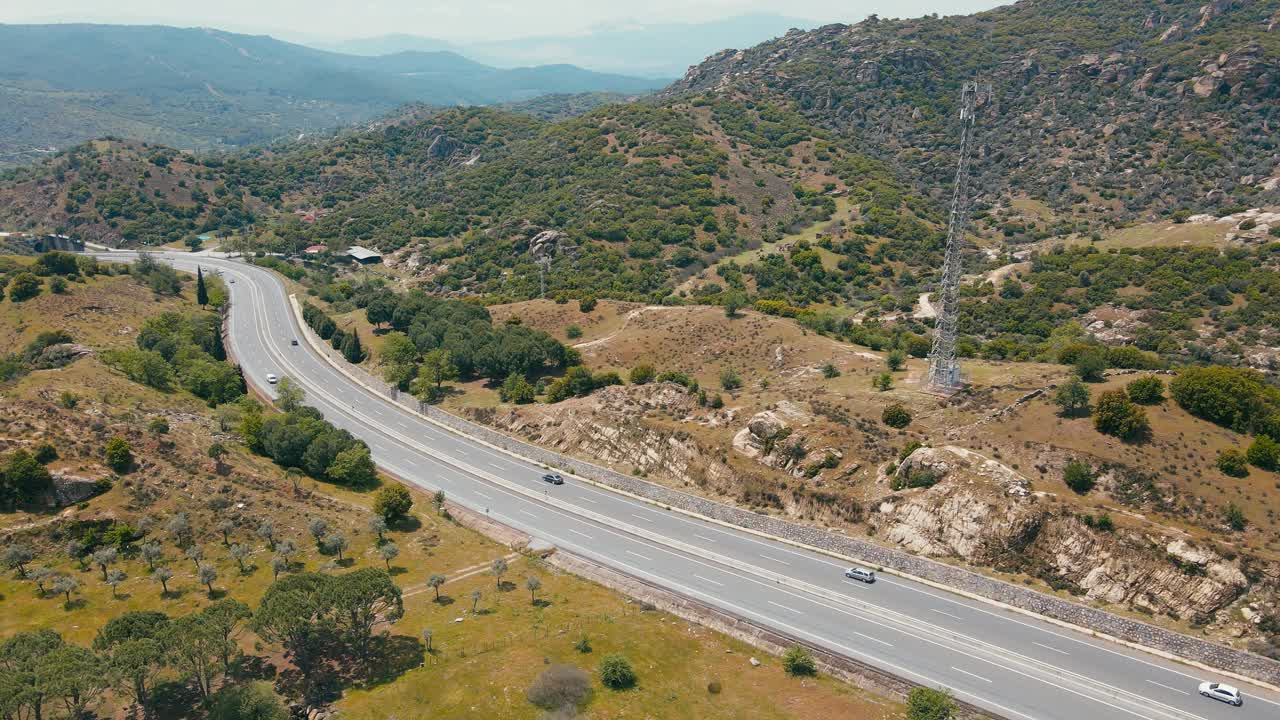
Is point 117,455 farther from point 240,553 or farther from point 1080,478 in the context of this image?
point 1080,478

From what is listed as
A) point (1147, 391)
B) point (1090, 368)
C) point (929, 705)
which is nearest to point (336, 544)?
point (929, 705)

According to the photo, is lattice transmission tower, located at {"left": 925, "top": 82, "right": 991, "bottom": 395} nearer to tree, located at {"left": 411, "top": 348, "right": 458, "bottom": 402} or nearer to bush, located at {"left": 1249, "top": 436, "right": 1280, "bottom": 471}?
bush, located at {"left": 1249, "top": 436, "right": 1280, "bottom": 471}

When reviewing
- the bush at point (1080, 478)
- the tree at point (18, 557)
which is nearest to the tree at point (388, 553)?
the tree at point (18, 557)

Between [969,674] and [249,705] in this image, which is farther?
[969,674]

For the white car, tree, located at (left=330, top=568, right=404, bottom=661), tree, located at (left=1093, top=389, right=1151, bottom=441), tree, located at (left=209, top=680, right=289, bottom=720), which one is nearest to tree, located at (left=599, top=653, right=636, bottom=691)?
tree, located at (left=330, top=568, right=404, bottom=661)

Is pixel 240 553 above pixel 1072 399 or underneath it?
underneath

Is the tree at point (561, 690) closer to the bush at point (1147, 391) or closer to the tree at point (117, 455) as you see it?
the tree at point (117, 455)

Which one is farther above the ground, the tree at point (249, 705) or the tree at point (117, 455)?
the tree at point (117, 455)
